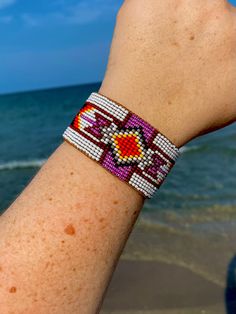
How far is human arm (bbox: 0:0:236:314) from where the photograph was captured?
80 cm

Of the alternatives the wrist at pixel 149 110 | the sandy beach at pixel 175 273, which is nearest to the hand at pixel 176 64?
the wrist at pixel 149 110

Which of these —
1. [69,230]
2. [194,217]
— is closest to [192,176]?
[194,217]

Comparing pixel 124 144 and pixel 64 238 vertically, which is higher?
pixel 124 144

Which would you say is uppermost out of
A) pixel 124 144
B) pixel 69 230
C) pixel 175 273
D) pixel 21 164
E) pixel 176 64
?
pixel 176 64

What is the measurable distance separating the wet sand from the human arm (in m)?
3.20

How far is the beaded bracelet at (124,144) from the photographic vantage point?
0.85m

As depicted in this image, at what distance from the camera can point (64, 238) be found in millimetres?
799

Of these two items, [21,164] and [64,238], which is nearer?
[64,238]

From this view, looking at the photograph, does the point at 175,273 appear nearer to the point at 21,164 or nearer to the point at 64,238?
the point at 64,238

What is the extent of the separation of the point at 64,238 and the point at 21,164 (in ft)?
45.5

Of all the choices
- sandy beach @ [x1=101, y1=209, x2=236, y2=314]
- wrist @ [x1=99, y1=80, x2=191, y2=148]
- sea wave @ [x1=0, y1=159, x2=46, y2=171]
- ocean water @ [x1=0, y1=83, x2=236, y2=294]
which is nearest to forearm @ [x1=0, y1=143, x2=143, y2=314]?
wrist @ [x1=99, y1=80, x2=191, y2=148]

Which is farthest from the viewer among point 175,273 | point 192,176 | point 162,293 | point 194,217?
point 192,176

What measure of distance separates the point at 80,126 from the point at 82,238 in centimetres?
24

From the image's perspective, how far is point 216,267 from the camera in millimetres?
4578
